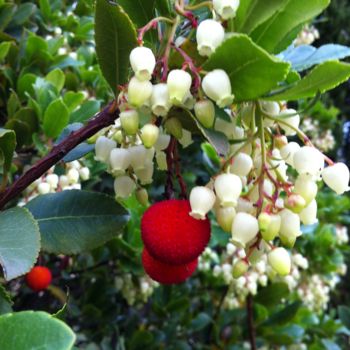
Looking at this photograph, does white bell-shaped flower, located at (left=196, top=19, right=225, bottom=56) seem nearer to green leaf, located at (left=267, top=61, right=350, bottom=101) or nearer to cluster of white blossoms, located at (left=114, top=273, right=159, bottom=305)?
green leaf, located at (left=267, top=61, right=350, bottom=101)

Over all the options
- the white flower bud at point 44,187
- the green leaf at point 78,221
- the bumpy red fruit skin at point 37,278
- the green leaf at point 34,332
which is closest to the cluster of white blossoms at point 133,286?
the bumpy red fruit skin at point 37,278

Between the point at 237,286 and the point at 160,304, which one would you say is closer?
the point at 237,286

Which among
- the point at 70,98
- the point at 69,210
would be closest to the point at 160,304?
the point at 70,98

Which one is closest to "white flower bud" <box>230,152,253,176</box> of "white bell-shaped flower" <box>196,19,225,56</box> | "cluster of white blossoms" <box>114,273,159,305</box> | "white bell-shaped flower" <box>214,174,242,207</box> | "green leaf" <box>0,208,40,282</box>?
"white bell-shaped flower" <box>214,174,242,207</box>

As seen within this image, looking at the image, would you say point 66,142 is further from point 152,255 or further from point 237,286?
point 237,286

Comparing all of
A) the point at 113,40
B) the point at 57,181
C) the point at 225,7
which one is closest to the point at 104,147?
the point at 113,40

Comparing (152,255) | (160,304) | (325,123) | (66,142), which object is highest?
(66,142)

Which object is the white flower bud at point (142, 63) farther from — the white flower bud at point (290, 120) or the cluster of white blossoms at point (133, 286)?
the cluster of white blossoms at point (133, 286)
